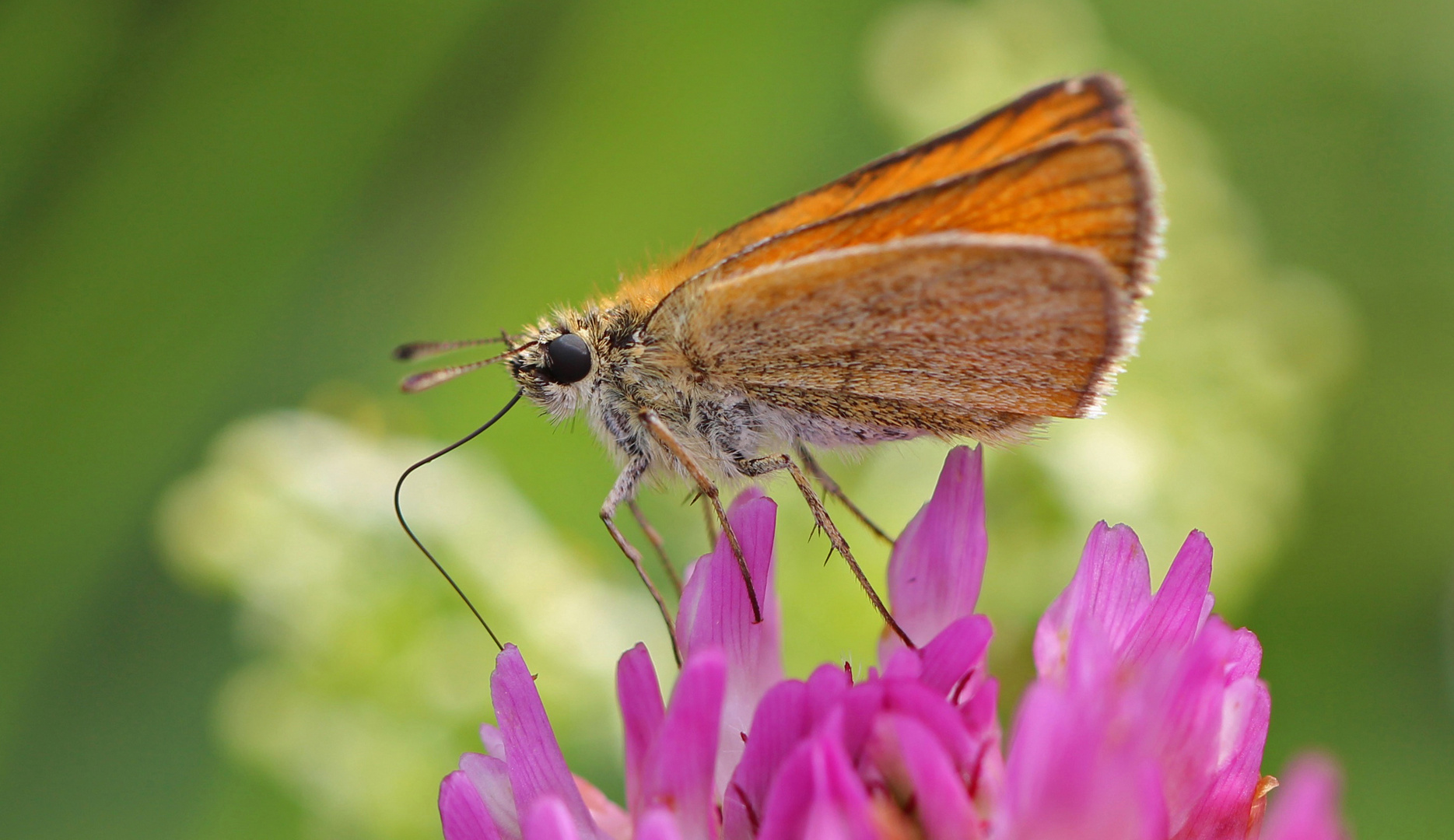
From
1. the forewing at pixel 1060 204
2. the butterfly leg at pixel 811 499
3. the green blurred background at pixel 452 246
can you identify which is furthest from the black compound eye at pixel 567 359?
the green blurred background at pixel 452 246

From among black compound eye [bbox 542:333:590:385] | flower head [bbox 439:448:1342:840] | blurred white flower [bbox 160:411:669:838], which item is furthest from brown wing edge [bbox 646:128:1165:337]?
blurred white flower [bbox 160:411:669:838]

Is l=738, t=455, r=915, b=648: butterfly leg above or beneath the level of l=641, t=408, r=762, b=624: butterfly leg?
beneath

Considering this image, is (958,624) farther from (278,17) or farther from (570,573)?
(278,17)

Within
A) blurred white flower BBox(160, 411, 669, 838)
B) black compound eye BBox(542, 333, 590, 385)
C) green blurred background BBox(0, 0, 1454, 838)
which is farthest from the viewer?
green blurred background BBox(0, 0, 1454, 838)

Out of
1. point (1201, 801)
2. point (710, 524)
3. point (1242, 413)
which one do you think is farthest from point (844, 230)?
point (1242, 413)

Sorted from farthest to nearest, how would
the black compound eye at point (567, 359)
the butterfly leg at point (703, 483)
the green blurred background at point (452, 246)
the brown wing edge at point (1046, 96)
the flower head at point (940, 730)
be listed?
→ the green blurred background at point (452, 246) < the black compound eye at point (567, 359) < the brown wing edge at point (1046, 96) < the butterfly leg at point (703, 483) < the flower head at point (940, 730)

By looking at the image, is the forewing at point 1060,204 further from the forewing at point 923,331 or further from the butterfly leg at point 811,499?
the butterfly leg at point 811,499

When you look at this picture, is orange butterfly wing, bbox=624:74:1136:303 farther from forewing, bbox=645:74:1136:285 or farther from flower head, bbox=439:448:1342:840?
flower head, bbox=439:448:1342:840
